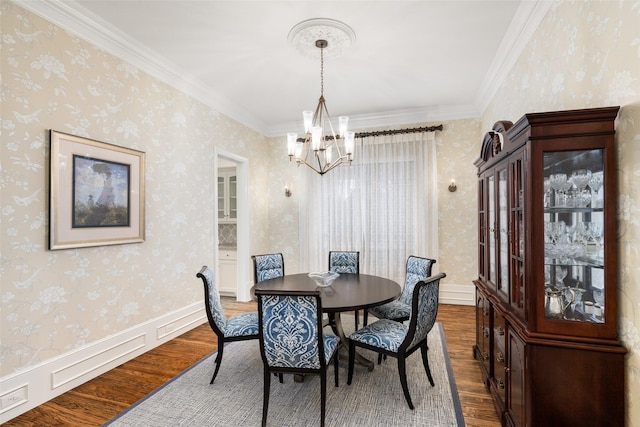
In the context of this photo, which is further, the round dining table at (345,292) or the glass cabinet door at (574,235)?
the round dining table at (345,292)

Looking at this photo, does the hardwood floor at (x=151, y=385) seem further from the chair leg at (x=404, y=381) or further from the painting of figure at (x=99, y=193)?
the painting of figure at (x=99, y=193)

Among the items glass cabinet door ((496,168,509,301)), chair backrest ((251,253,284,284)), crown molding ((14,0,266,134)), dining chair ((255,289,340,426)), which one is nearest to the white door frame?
crown molding ((14,0,266,134))

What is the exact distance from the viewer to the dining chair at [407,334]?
2.19m

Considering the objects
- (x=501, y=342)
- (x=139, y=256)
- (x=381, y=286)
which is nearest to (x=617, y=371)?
(x=501, y=342)

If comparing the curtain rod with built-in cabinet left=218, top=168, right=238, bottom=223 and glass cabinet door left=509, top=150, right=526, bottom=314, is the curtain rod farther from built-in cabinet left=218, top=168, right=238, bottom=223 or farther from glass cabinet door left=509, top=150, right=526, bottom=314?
glass cabinet door left=509, top=150, right=526, bottom=314

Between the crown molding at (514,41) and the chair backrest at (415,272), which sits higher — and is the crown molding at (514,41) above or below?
above

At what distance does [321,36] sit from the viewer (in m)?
2.79

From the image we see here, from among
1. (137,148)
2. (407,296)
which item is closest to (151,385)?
(137,148)

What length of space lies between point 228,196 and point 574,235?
491cm

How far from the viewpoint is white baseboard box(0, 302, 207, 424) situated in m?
2.13

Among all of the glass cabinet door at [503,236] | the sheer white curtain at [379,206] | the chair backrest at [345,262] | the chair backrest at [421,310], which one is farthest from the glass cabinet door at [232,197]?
the glass cabinet door at [503,236]

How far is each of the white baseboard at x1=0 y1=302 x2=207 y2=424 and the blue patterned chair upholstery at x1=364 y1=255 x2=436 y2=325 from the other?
2.19 meters

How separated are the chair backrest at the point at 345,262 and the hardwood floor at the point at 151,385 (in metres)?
1.27

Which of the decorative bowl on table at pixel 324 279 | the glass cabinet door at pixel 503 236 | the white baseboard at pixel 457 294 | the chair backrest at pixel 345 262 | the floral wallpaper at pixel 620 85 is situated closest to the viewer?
the floral wallpaper at pixel 620 85
